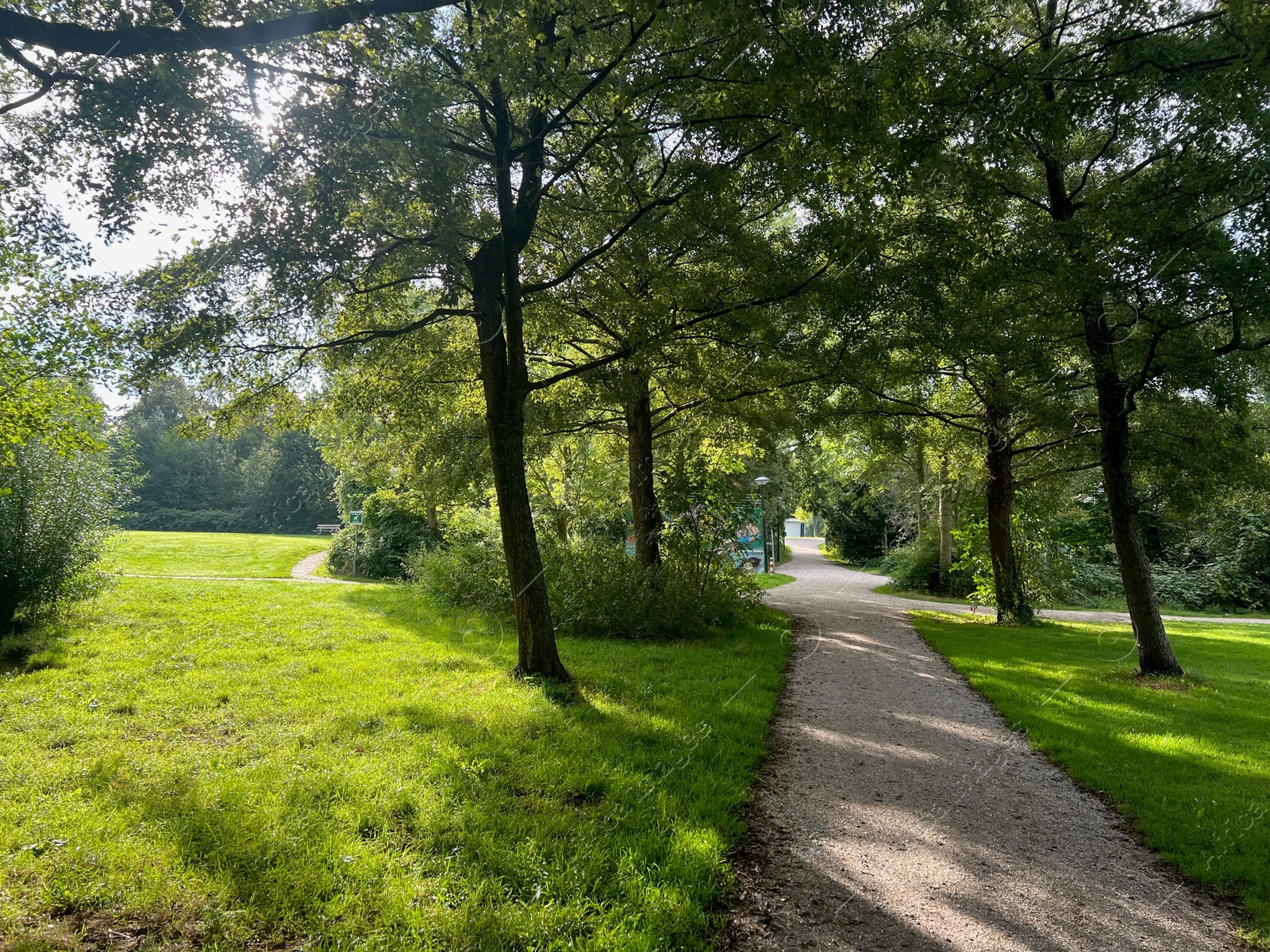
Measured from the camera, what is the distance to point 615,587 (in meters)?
10.2

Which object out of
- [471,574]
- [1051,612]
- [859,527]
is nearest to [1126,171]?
[471,574]

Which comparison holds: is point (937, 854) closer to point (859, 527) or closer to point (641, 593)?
point (641, 593)

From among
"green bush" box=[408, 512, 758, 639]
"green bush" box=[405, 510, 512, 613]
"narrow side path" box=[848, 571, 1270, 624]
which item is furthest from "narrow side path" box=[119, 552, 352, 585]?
"narrow side path" box=[848, 571, 1270, 624]

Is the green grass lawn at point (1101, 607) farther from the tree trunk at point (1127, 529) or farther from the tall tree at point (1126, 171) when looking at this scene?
the tall tree at point (1126, 171)

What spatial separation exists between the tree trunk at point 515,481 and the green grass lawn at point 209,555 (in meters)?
13.8

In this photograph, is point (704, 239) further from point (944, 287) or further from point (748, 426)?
point (748, 426)

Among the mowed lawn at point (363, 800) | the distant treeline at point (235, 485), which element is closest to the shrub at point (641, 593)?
the mowed lawn at point (363, 800)

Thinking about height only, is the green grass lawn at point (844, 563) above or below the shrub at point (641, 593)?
below

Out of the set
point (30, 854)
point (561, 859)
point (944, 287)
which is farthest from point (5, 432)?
point (944, 287)

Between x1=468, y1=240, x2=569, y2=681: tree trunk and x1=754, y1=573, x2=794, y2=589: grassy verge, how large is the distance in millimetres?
13459

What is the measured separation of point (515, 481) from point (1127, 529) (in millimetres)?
8675

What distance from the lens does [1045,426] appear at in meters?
10.8

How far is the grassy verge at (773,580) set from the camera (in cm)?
2023

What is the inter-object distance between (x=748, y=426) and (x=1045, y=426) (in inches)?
198
